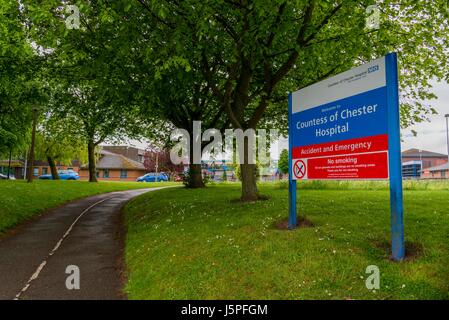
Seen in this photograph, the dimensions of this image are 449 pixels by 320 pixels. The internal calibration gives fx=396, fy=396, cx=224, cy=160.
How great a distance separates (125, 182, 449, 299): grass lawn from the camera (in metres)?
6.10

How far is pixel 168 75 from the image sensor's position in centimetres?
1334

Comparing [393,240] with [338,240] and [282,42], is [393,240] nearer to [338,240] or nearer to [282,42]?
[338,240]

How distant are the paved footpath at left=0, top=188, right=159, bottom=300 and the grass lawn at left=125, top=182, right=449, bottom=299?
25.8 inches

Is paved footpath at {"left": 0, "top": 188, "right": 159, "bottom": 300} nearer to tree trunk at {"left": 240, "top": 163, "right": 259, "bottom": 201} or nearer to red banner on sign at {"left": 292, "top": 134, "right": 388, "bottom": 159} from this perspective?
tree trunk at {"left": 240, "top": 163, "right": 259, "bottom": 201}

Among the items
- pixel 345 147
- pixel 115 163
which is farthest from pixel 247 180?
pixel 115 163

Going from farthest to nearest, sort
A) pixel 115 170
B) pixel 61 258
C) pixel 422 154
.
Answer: pixel 422 154 → pixel 115 170 → pixel 61 258

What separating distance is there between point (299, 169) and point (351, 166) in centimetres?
169

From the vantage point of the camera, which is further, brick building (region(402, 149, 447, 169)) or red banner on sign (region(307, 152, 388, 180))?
brick building (region(402, 149, 447, 169))

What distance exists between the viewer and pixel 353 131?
7.60 m

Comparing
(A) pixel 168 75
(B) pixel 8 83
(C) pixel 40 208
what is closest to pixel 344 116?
(A) pixel 168 75

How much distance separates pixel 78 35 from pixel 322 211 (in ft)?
33.1

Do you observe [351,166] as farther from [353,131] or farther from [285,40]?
[285,40]

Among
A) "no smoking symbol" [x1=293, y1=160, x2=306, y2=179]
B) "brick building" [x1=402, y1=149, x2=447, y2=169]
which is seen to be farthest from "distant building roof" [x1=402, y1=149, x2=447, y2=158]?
"no smoking symbol" [x1=293, y1=160, x2=306, y2=179]

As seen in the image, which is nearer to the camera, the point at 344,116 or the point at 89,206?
the point at 344,116
